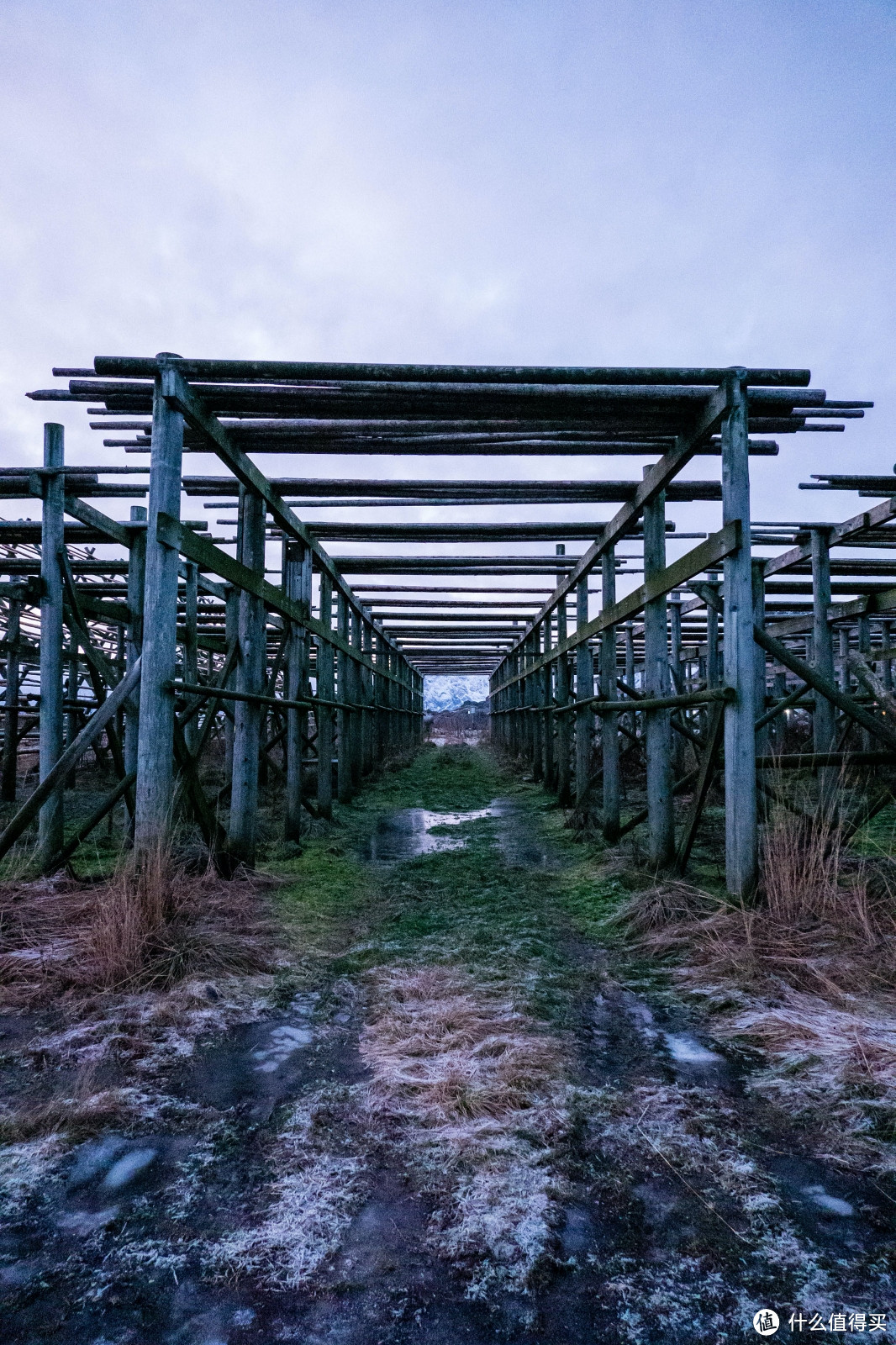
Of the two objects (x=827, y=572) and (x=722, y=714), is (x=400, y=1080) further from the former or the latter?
(x=827, y=572)

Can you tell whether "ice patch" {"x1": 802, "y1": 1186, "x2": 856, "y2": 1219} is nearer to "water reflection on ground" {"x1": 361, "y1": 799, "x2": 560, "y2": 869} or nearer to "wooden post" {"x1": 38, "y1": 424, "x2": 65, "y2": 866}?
"water reflection on ground" {"x1": 361, "y1": 799, "x2": 560, "y2": 869}

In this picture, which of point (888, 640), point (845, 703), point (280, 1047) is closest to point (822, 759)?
point (845, 703)

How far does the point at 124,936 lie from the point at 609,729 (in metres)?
5.99

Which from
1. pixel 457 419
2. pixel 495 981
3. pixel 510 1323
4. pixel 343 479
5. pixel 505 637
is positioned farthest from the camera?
pixel 505 637

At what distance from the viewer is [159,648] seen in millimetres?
4785

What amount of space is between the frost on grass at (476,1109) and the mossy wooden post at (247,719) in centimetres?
307

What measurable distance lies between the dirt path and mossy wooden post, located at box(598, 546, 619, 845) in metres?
4.29

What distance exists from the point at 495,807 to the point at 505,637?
473 inches

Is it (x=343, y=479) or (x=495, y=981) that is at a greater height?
(x=343, y=479)

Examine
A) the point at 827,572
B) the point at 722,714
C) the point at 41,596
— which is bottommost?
the point at 722,714

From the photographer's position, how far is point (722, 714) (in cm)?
495

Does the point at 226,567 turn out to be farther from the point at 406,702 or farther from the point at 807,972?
the point at 406,702

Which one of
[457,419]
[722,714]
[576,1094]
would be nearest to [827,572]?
[722,714]

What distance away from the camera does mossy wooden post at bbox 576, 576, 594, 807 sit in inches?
377
